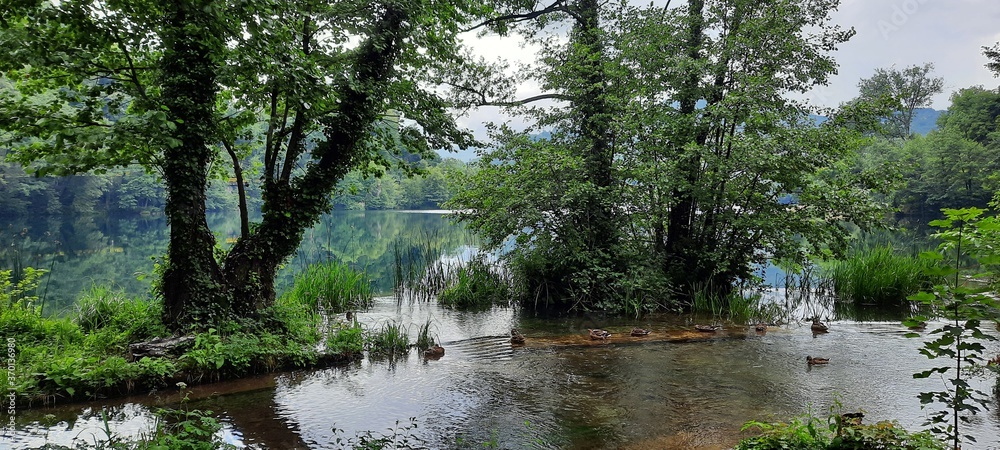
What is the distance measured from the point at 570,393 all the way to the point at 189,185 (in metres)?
5.08

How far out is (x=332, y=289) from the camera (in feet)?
33.4

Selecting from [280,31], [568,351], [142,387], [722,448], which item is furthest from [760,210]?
[142,387]

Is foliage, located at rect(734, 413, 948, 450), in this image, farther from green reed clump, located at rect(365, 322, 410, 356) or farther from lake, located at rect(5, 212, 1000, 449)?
green reed clump, located at rect(365, 322, 410, 356)

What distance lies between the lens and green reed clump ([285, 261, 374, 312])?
9797 millimetres

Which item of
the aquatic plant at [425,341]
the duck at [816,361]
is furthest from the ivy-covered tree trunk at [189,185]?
the duck at [816,361]

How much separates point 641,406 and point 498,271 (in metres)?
7.13

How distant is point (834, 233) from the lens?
30.6 ft

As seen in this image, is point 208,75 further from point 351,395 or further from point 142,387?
point 351,395

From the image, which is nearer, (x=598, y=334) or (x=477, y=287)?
(x=598, y=334)

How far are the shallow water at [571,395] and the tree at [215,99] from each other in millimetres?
1871

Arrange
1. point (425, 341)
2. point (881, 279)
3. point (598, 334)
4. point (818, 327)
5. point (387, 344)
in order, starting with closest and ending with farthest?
point (387, 344)
point (425, 341)
point (598, 334)
point (818, 327)
point (881, 279)

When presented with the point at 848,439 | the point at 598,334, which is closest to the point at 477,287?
the point at 598,334

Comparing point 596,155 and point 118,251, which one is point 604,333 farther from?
point 118,251

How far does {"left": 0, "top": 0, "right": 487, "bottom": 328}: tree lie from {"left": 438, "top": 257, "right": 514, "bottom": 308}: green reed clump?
3.57 m
